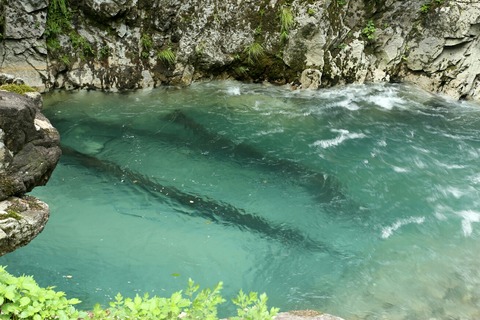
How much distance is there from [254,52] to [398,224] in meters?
6.32

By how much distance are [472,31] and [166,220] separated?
10.0 meters

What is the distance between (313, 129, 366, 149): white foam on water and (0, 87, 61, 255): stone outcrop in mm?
5612

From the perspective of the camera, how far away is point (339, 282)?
20.3 ft

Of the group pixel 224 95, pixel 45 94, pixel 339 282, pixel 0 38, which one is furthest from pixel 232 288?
pixel 0 38

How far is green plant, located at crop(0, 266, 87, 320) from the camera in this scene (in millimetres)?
2961

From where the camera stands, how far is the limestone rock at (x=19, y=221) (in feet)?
15.1

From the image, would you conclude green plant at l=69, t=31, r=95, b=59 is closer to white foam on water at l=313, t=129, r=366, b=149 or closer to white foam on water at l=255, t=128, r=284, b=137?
white foam on water at l=255, t=128, r=284, b=137

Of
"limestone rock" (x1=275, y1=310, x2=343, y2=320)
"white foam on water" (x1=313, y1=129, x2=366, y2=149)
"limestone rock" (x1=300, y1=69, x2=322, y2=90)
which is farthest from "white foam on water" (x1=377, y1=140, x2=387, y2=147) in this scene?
"limestone rock" (x1=275, y1=310, x2=343, y2=320)

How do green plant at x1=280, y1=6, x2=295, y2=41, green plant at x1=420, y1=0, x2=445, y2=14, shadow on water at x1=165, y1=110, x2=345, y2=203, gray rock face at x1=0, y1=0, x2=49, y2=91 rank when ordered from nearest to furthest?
shadow on water at x1=165, y1=110, x2=345, y2=203 → gray rock face at x1=0, y1=0, x2=49, y2=91 → green plant at x1=280, y1=6, x2=295, y2=41 → green plant at x1=420, y1=0, x2=445, y2=14

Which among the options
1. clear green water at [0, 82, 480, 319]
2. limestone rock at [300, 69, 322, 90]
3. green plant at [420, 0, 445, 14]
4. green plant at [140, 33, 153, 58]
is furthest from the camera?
green plant at [420, 0, 445, 14]

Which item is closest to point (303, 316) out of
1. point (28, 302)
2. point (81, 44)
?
point (28, 302)

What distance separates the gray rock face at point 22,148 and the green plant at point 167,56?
6170mm

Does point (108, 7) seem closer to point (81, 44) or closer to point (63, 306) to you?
point (81, 44)

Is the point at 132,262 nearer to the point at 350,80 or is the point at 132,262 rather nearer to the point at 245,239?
the point at 245,239
